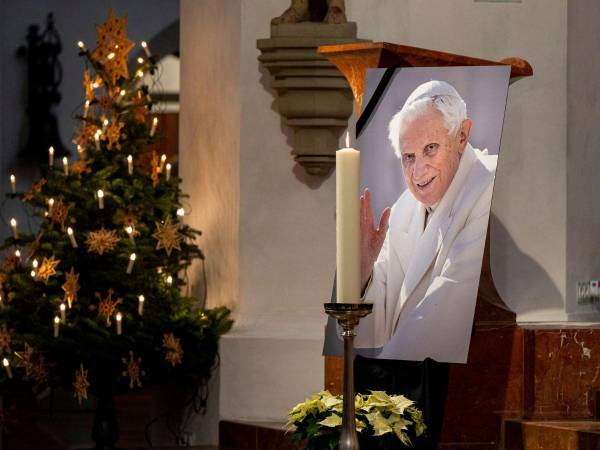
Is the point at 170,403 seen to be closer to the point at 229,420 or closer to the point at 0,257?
the point at 229,420

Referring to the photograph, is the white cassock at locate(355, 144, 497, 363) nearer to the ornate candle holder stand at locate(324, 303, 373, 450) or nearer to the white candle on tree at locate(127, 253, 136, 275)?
the ornate candle holder stand at locate(324, 303, 373, 450)

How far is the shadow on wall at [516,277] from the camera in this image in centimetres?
658

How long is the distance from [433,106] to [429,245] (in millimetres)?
466

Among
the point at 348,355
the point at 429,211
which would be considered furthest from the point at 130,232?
the point at 348,355

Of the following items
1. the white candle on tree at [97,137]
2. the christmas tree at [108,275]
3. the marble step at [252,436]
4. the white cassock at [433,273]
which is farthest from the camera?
the white candle on tree at [97,137]

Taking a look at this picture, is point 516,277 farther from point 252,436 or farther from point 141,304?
point 141,304

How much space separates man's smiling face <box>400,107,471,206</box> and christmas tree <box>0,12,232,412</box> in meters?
2.16

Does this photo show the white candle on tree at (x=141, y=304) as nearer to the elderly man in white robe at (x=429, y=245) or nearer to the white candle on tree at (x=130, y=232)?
the white candle on tree at (x=130, y=232)

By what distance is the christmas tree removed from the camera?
6.44 m

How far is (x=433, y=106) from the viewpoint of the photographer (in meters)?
4.71

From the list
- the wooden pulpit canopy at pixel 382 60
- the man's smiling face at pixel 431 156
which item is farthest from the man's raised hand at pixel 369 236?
the wooden pulpit canopy at pixel 382 60

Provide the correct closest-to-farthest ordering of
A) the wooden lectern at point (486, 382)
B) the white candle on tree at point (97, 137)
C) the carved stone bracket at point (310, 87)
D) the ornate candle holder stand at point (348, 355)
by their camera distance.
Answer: the ornate candle holder stand at point (348, 355) → the wooden lectern at point (486, 382) → the carved stone bracket at point (310, 87) → the white candle on tree at point (97, 137)

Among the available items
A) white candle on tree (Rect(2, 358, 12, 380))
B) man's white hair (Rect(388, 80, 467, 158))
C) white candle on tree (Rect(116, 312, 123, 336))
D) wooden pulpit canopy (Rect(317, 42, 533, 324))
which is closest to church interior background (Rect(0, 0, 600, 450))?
white candle on tree (Rect(116, 312, 123, 336))

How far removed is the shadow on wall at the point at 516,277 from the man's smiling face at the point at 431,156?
6.36 ft
